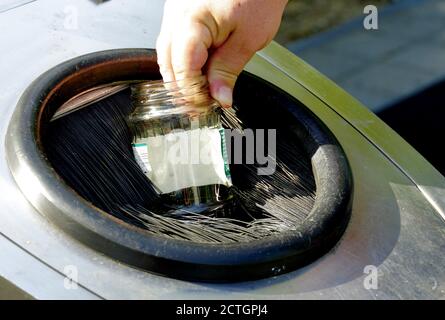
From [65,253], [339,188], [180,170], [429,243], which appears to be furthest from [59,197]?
[429,243]

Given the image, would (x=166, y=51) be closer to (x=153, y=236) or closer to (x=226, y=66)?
(x=226, y=66)

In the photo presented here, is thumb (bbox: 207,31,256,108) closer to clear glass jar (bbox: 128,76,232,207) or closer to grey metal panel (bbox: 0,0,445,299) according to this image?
clear glass jar (bbox: 128,76,232,207)

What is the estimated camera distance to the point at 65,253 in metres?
0.80

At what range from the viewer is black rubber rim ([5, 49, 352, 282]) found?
0.79 meters

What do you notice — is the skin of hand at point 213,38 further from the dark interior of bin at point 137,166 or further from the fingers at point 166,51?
the dark interior of bin at point 137,166

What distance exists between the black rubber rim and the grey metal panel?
1 centimetres

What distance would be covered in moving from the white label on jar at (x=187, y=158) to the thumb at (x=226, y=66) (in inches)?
1.9

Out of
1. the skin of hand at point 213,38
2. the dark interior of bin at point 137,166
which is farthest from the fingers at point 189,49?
the dark interior of bin at point 137,166

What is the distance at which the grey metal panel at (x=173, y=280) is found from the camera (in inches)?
31.0

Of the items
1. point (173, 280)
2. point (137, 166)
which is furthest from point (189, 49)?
point (173, 280)

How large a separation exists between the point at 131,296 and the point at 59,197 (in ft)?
0.43

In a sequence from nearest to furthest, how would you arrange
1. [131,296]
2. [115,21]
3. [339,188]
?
[131,296]
[339,188]
[115,21]

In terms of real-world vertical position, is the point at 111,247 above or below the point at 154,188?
below
